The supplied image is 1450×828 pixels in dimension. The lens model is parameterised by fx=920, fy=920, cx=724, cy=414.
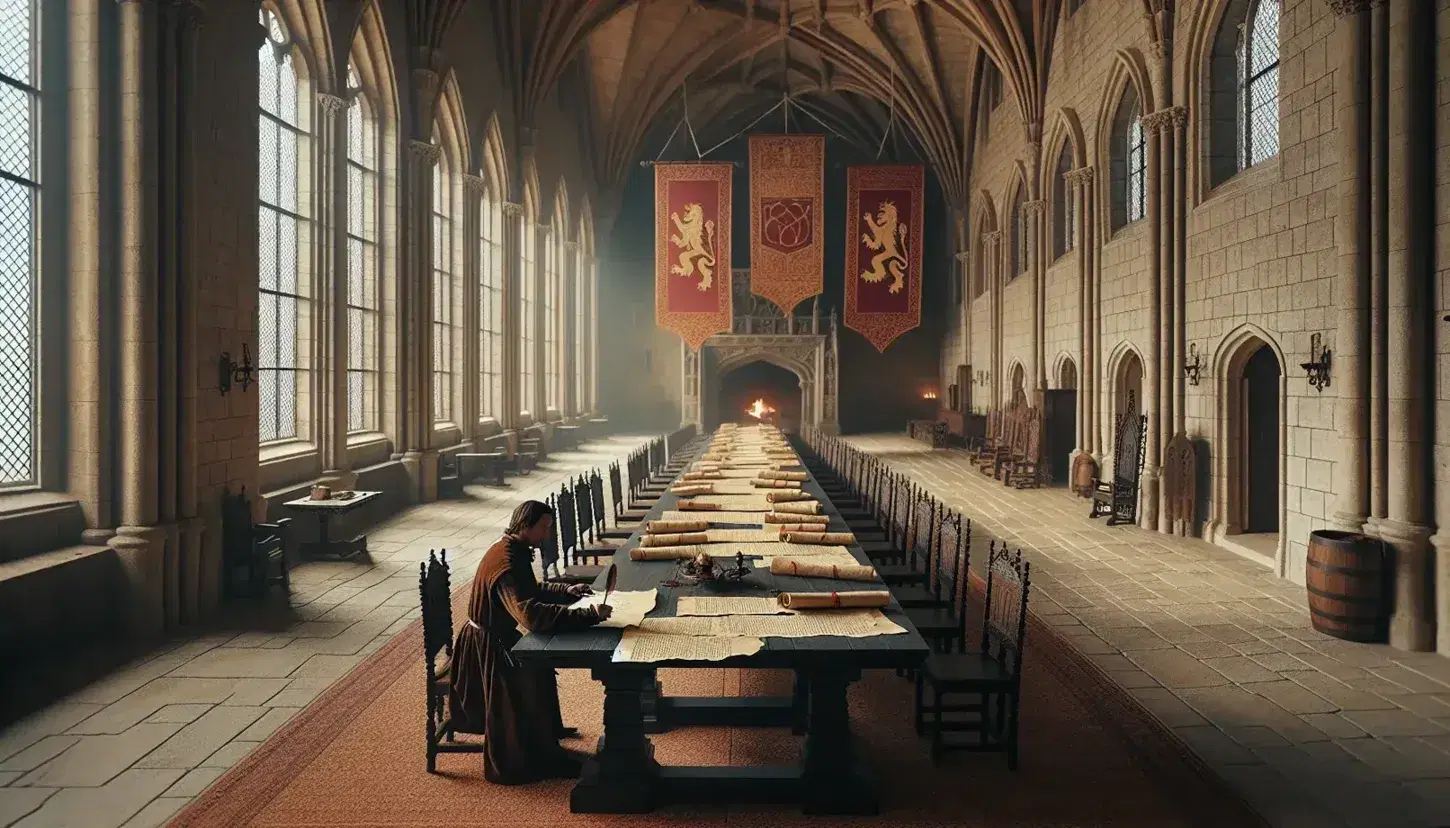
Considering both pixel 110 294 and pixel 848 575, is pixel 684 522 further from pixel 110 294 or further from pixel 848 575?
pixel 110 294

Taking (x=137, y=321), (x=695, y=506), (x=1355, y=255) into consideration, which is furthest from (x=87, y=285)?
(x=1355, y=255)

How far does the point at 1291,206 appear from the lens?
28.1ft

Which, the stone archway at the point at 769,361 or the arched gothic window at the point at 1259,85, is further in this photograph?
the stone archway at the point at 769,361

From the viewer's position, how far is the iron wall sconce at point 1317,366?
25.8ft

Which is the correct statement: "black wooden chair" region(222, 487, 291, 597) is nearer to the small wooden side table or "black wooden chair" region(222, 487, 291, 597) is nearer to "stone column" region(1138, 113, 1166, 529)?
the small wooden side table

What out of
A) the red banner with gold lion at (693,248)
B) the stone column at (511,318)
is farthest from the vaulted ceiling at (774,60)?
the red banner with gold lion at (693,248)

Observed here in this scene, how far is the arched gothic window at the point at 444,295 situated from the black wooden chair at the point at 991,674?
11.8m

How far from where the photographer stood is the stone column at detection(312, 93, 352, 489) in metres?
10.4

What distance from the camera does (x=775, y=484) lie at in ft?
26.6

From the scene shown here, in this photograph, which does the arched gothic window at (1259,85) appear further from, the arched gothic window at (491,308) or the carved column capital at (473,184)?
the arched gothic window at (491,308)

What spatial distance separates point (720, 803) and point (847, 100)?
90.2 feet

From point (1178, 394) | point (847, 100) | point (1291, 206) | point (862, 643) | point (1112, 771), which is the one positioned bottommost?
point (1112, 771)

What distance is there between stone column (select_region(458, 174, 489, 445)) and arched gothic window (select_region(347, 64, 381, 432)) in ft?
9.58

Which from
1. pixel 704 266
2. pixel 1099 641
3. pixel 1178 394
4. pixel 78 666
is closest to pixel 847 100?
pixel 704 266
